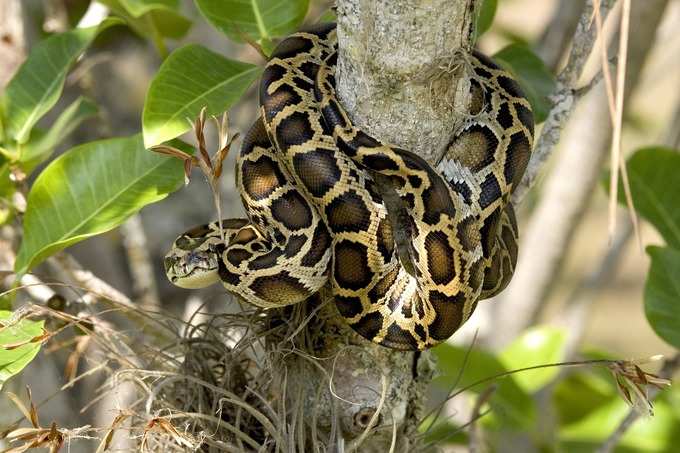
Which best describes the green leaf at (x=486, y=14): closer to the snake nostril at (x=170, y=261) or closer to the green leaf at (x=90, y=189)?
the green leaf at (x=90, y=189)

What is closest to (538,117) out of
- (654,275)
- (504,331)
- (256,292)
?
(654,275)

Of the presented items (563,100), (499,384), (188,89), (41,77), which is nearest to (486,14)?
(563,100)

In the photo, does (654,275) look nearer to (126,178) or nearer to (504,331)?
(504,331)

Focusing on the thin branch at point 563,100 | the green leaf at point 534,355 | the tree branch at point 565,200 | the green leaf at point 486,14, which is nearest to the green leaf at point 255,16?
the green leaf at point 486,14

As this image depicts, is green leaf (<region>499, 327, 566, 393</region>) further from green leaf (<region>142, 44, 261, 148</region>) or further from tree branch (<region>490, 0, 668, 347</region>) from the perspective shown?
green leaf (<region>142, 44, 261, 148</region>)

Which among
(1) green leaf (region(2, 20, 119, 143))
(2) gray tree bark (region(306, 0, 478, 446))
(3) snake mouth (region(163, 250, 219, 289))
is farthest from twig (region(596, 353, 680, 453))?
(1) green leaf (region(2, 20, 119, 143))

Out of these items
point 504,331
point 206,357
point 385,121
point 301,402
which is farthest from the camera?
point 504,331

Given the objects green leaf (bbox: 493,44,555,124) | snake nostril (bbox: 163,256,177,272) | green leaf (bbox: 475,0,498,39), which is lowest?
snake nostril (bbox: 163,256,177,272)
